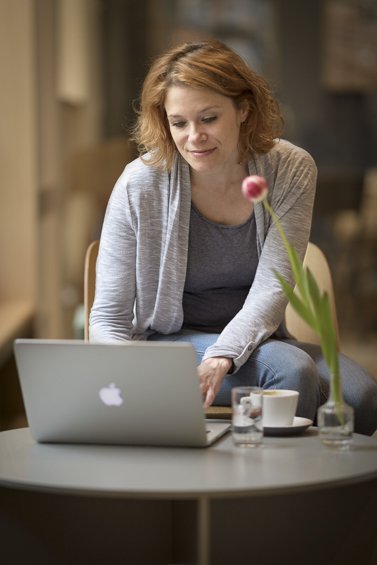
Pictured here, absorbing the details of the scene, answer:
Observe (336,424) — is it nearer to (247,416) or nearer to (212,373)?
(247,416)

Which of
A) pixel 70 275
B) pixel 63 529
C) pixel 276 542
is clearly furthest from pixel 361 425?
pixel 70 275

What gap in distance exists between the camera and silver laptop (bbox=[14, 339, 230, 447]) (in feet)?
5.48

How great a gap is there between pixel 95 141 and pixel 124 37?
1.55 feet

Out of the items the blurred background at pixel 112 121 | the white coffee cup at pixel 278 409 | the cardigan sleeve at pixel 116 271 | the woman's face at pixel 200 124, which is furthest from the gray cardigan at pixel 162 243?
the blurred background at pixel 112 121

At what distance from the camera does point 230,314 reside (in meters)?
2.30

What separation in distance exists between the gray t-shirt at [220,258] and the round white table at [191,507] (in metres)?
0.58

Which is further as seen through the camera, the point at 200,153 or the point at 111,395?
Result: the point at 200,153

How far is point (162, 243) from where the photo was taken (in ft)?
7.34

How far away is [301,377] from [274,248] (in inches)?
11.4

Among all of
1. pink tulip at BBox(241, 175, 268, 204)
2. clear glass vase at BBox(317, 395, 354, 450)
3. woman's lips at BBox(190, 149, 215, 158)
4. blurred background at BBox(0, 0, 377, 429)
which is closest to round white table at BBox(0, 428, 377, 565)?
clear glass vase at BBox(317, 395, 354, 450)

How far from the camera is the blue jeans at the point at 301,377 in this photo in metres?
2.05

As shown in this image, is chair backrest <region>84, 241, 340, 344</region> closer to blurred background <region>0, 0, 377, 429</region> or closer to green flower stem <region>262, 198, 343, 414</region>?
green flower stem <region>262, 198, 343, 414</region>

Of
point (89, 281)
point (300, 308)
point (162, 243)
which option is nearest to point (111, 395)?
point (300, 308)

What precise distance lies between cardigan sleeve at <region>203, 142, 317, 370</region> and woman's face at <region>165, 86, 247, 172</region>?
0.47 ft
